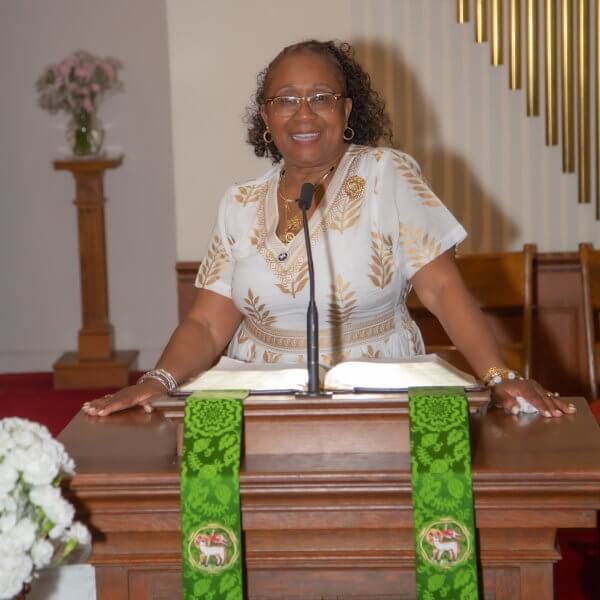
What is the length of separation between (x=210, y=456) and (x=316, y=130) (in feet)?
3.40

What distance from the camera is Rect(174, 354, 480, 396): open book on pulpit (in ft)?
7.55

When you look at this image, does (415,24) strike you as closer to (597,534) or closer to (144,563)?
(597,534)

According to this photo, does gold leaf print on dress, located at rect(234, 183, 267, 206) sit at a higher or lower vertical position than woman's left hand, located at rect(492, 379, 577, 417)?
higher

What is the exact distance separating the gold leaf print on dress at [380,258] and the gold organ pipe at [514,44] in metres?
2.79

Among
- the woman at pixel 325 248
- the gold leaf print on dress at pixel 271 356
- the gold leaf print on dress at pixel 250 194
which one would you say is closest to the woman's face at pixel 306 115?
the woman at pixel 325 248

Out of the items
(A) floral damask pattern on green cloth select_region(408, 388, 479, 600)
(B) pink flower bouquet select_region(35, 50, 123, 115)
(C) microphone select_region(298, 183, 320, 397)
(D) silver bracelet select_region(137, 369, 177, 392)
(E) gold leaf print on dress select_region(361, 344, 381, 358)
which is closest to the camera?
(A) floral damask pattern on green cloth select_region(408, 388, 479, 600)

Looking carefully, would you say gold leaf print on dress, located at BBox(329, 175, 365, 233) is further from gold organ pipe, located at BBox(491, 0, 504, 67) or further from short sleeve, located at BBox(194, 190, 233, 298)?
gold organ pipe, located at BBox(491, 0, 504, 67)

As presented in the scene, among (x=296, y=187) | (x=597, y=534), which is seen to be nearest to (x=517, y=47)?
(x=597, y=534)

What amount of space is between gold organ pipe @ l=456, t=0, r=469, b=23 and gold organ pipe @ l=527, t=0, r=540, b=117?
0.86 ft

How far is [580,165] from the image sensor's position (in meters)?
5.53

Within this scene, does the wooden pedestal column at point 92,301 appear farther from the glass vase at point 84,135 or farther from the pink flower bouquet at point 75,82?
the pink flower bouquet at point 75,82

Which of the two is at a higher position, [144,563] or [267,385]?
[267,385]

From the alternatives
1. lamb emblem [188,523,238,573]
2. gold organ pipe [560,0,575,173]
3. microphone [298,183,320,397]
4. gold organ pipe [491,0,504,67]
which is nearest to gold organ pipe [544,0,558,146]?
gold organ pipe [560,0,575,173]

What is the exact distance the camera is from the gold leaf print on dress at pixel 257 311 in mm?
2920
